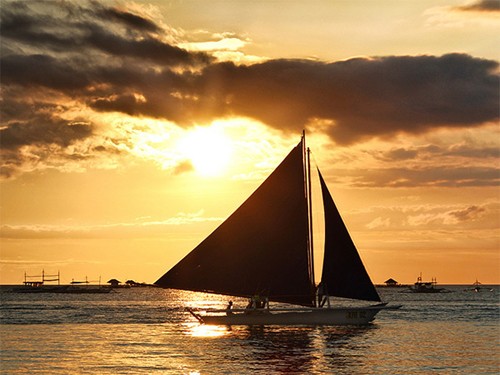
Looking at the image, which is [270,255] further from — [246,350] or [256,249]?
[246,350]

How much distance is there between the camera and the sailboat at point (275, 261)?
72.1 meters

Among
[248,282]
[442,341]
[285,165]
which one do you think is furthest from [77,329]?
[442,341]

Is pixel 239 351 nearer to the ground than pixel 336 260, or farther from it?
nearer to the ground

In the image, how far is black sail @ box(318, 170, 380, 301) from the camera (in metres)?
72.0

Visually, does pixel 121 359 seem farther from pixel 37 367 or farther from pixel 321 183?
pixel 321 183

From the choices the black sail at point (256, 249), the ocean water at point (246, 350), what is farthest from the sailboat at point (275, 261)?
the ocean water at point (246, 350)

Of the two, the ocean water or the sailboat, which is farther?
the sailboat

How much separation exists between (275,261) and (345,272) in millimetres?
5605

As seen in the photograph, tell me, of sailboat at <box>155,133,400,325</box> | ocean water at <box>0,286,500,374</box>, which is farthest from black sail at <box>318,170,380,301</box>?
ocean water at <box>0,286,500,374</box>

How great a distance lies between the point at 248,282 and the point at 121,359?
17.7 meters

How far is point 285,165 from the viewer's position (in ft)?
239

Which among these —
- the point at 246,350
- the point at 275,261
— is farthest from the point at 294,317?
the point at 246,350

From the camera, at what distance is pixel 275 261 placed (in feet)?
238

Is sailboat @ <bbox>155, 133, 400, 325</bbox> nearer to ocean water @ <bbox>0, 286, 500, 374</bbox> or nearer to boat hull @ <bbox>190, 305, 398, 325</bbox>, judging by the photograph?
boat hull @ <bbox>190, 305, 398, 325</bbox>
